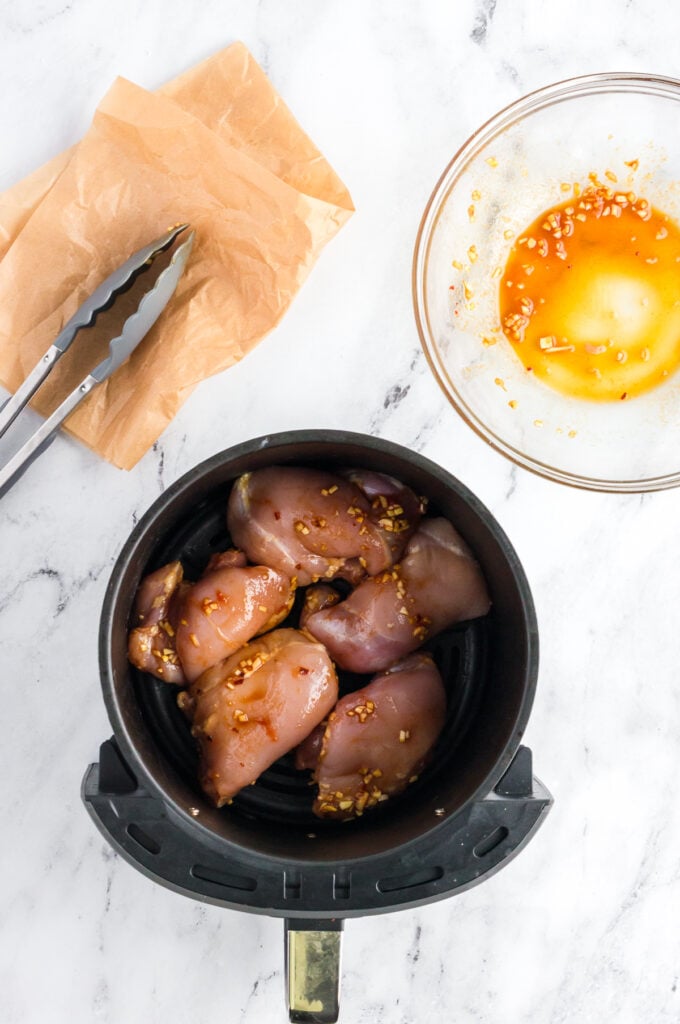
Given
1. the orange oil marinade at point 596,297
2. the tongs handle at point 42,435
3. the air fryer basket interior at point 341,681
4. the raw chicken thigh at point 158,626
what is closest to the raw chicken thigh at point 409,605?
the air fryer basket interior at point 341,681

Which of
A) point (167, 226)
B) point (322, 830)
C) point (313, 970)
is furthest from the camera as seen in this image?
point (167, 226)

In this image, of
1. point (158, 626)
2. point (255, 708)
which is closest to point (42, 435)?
point (158, 626)

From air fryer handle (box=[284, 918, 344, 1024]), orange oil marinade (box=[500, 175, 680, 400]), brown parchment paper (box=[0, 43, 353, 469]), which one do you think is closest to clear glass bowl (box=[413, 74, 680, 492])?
orange oil marinade (box=[500, 175, 680, 400])

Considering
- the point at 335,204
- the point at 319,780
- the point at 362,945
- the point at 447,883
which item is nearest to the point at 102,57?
the point at 335,204

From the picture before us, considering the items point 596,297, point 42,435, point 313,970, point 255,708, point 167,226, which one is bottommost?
→ point 313,970

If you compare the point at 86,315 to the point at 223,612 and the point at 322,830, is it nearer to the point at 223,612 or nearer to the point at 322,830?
the point at 223,612

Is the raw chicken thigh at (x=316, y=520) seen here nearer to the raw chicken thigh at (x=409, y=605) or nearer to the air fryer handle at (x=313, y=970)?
the raw chicken thigh at (x=409, y=605)

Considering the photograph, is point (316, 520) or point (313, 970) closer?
point (313, 970)
